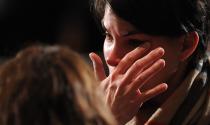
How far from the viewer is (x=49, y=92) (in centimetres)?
131

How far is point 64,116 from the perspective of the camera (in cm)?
131

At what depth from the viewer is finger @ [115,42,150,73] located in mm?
2002

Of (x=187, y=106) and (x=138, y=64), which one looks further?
(x=187, y=106)

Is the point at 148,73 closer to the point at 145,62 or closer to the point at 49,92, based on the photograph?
the point at 145,62

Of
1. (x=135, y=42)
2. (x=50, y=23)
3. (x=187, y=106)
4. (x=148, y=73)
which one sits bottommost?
(x=187, y=106)

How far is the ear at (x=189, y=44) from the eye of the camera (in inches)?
84.8

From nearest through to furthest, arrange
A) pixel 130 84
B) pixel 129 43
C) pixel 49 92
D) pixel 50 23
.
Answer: pixel 49 92, pixel 130 84, pixel 129 43, pixel 50 23

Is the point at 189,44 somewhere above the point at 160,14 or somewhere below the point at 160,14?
below

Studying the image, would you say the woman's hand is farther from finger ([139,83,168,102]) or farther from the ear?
the ear

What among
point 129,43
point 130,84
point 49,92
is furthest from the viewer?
point 129,43

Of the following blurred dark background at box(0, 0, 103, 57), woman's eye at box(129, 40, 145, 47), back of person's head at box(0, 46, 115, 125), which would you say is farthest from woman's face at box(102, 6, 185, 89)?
blurred dark background at box(0, 0, 103, 57)

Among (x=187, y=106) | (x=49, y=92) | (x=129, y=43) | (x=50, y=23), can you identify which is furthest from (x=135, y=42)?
(x=50, y=23)

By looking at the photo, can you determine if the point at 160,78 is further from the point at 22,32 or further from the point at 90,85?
the point at 22,32

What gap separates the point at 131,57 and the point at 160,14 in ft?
0.63
